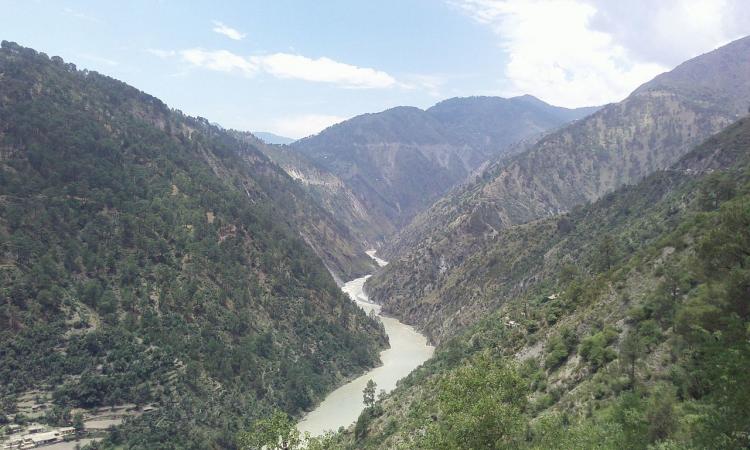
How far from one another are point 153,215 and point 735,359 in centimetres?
13490

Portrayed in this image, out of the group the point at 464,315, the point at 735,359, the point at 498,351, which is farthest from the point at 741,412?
the point at 464,315

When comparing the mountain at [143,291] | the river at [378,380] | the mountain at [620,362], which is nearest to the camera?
the mountain at [620,362]

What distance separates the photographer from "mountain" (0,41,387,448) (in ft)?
304

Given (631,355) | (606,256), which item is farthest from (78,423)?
(606,256)

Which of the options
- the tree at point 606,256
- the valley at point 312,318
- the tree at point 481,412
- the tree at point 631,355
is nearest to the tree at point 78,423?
the valley at point 312,318

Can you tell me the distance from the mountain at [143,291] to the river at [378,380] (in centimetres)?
347

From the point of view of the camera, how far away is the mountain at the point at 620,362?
26406 mm

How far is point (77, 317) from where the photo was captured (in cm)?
10106

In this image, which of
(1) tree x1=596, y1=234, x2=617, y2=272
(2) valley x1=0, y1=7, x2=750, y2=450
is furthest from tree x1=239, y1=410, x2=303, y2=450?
(1) tree x1=596, y1=234, x2=617, y2=272

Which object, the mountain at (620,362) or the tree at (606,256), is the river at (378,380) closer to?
the mountain at (620,362)

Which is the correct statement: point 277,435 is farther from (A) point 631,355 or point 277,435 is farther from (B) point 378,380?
(B) point 378,380

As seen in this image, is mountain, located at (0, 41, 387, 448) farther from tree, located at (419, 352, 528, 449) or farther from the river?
tree, located at (419, 352, 528, 449)

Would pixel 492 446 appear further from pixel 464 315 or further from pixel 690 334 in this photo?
pixel 464 315

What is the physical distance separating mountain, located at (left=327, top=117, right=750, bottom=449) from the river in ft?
60.6
